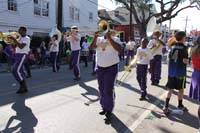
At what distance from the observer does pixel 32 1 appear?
26.7 metres

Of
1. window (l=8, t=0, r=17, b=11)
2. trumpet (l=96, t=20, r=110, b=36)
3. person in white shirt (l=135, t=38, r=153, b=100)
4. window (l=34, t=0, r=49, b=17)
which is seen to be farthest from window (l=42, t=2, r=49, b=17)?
trumpet (l=96, t=20, r=110, b=36)

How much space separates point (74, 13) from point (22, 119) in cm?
2786

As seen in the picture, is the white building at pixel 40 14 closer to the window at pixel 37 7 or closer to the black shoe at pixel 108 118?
the window at pixel 37 7

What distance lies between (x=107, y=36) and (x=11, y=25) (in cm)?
1925

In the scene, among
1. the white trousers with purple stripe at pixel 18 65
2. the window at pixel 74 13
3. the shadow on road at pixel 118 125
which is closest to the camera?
the shadow on road at pixel 118 125

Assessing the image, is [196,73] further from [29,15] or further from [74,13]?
[74,13]

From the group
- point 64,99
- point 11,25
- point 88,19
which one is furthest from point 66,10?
point 64,99

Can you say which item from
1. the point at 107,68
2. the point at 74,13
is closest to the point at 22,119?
the point at 107,68

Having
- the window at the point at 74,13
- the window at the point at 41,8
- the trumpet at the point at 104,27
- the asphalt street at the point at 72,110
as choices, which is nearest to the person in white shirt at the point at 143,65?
the asphalt street at the point at 72,110

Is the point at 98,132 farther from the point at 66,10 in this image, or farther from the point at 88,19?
the point at 88,19

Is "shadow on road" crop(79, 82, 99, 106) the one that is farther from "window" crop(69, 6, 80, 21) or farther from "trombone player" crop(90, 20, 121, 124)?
"window" crop(69, 6, 80, 21)

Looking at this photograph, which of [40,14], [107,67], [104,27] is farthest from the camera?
[40,14]

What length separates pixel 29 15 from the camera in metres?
26.5

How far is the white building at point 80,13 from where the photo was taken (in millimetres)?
A: 32031
